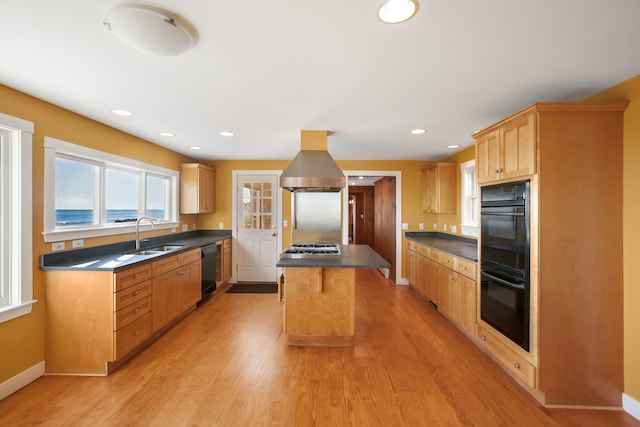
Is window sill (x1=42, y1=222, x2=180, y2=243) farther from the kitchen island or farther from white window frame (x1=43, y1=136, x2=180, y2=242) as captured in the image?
the kitchen island

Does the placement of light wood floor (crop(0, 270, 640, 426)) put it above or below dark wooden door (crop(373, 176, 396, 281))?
below

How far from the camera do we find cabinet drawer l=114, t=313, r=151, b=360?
2.28 m

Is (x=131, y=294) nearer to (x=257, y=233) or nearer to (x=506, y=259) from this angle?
(x=257, y=233)

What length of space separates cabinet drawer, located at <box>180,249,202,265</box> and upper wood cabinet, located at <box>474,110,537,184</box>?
351 cm

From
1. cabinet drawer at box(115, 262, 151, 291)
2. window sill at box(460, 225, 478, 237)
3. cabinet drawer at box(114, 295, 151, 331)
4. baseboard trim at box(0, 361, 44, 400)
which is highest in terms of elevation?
window sill at box(460, 225, 478, 237)

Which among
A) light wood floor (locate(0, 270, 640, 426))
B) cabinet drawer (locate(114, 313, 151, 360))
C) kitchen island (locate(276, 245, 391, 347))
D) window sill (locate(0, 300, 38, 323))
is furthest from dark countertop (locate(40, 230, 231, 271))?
kitchen island (locate(276, 245, 391, 347))

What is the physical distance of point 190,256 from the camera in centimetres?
354

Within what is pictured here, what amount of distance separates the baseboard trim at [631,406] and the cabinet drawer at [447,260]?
156 cm

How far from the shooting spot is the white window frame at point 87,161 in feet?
7.49

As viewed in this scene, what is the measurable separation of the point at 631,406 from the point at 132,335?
395cm

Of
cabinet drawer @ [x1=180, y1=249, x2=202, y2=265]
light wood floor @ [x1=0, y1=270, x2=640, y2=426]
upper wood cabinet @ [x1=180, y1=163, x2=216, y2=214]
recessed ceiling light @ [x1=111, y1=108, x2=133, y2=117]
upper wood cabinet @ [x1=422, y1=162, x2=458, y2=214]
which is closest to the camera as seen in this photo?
light wood floor @ [x1=0, y1=270, x2=640, y2=426]

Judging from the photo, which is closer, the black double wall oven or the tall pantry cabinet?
the tall pantry cabinet

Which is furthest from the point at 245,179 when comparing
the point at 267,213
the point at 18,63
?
the point at 18,63

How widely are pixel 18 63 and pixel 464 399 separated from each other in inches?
151
